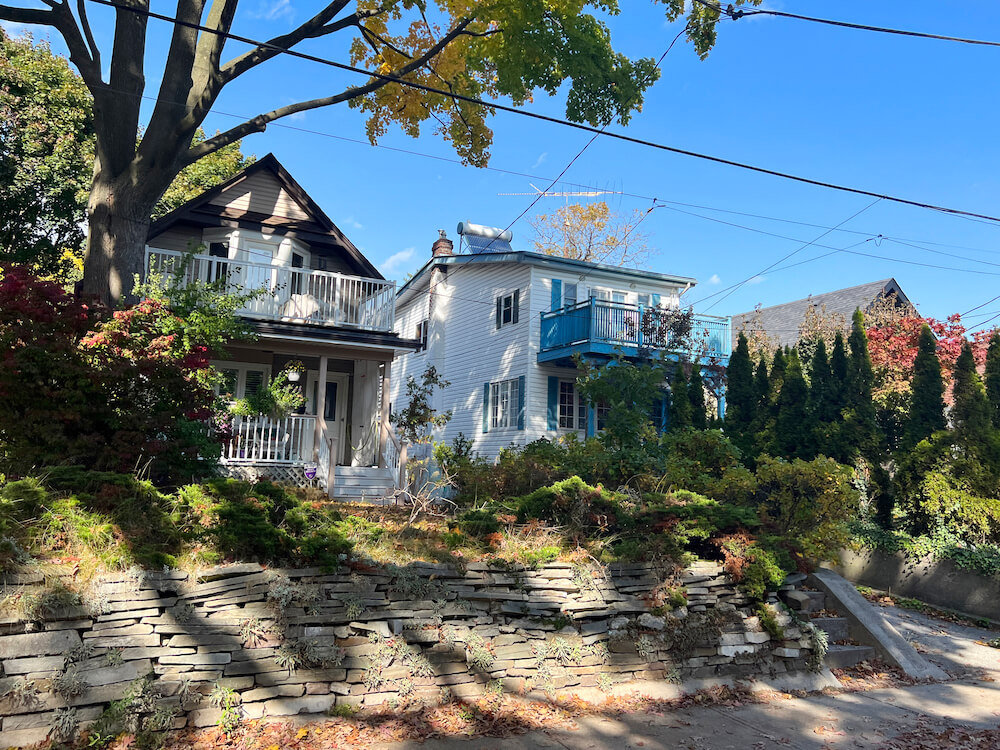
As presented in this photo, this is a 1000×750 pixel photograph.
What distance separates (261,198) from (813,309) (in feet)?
63.0

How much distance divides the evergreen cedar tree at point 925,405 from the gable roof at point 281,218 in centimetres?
1154

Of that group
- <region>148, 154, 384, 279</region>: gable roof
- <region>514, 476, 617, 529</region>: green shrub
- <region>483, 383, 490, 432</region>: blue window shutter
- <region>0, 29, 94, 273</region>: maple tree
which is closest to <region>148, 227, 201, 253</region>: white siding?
<region>148, 154, 384, 279</region>: gable roof

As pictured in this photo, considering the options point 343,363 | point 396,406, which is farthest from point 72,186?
point 396,406

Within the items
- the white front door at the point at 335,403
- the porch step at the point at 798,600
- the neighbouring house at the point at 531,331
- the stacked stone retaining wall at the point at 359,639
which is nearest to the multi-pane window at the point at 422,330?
the neighbouring house at the point at 531,331

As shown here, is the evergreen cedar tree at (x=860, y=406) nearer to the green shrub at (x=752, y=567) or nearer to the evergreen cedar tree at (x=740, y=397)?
the evergreen cedar tree at (x=740, y=397)

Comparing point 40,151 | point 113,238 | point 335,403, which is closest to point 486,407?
point 335,403

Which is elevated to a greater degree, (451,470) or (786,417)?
(786,417)

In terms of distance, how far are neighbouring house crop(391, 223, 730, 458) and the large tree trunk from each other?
35.9ft

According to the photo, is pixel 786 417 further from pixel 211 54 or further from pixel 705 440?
pixel 211 54

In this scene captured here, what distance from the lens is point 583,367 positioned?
14.0 metres

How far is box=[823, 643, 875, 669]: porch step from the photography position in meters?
7.62

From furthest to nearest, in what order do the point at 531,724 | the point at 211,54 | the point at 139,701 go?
the point at 211,54 < the point at 531,724 < the point at 139,701

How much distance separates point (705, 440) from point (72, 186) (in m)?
17.0

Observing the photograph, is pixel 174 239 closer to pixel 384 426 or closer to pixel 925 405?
pixel 384 426
